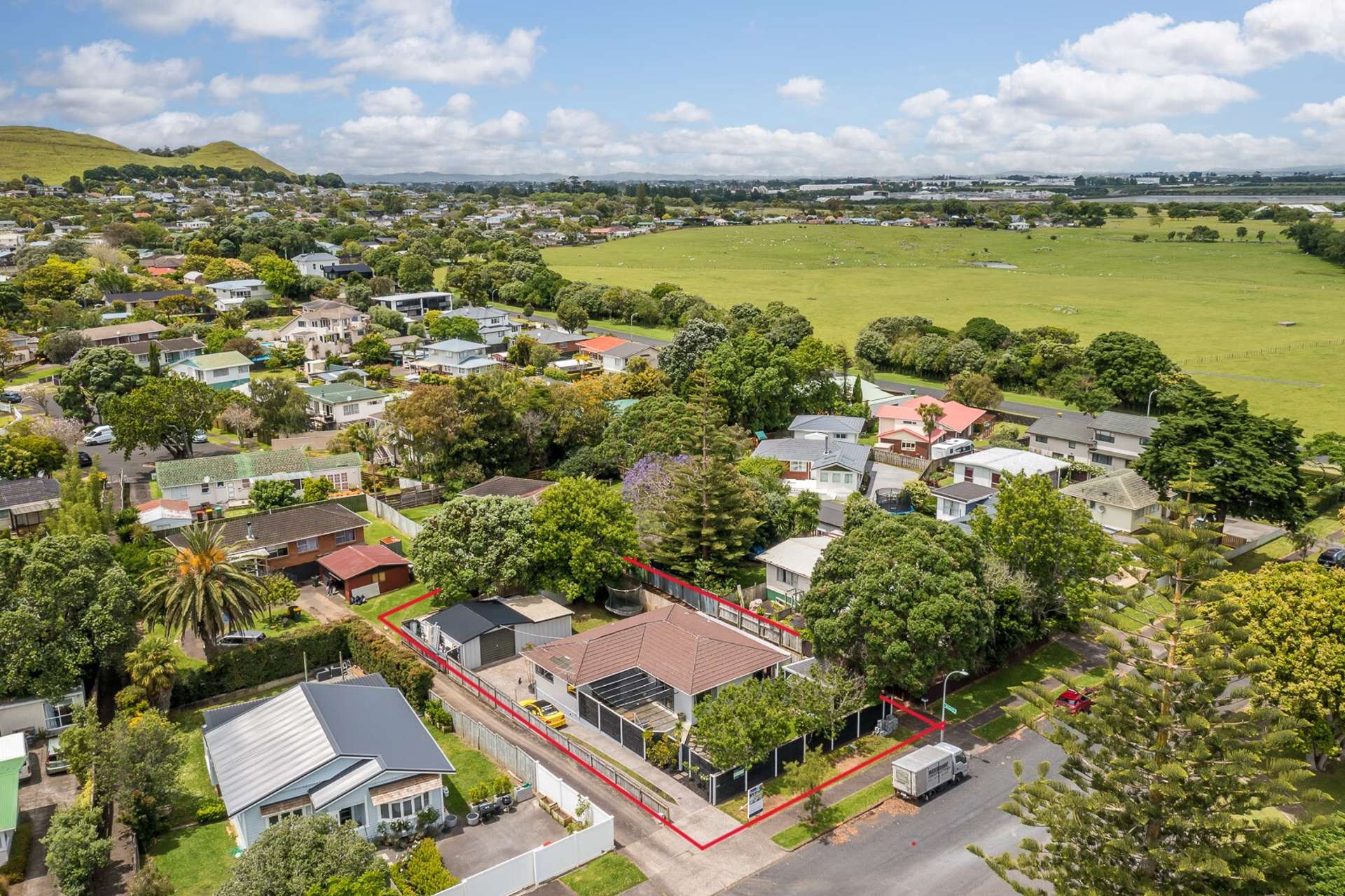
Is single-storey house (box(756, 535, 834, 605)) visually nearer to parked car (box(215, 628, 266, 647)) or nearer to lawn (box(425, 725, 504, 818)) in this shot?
lawn (box(425, 725, 504, 818))

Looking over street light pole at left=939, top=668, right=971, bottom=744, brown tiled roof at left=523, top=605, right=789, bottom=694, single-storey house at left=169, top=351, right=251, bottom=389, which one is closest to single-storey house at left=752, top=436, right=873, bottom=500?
brown tiled roof at left=523, top=605, right=789, bottom=694

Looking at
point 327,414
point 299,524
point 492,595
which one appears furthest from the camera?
point 327,414

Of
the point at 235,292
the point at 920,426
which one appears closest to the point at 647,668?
the point at 920,426

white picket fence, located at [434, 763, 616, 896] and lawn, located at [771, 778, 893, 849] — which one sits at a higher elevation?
white picket fence, located at [434, 763, 616, 896]

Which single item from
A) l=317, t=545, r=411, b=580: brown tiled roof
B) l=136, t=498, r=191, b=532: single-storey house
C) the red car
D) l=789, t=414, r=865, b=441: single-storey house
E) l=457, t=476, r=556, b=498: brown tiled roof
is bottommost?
the red car

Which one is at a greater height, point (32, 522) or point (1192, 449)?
point (1192, 449)

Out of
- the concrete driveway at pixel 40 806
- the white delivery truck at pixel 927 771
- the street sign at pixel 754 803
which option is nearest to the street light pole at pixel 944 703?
the white delivery truck at pixel 927 771

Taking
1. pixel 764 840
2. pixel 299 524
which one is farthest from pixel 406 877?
pixel 299 524

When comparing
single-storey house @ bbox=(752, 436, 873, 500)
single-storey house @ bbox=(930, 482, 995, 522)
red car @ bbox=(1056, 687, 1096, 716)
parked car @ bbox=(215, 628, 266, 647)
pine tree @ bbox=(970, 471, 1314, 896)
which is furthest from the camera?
single-storey house @ bbox=(752, 436, 873, 500)

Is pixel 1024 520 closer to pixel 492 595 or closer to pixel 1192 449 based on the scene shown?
pixel 1192 449
